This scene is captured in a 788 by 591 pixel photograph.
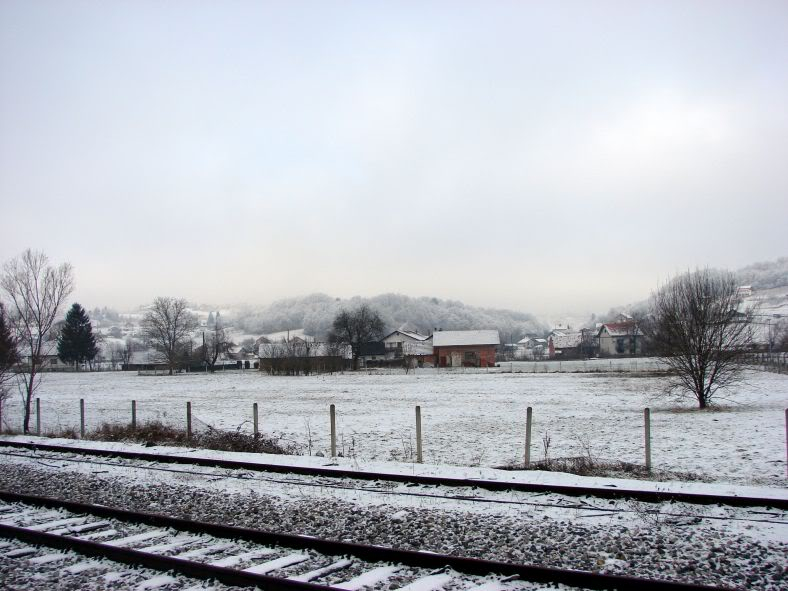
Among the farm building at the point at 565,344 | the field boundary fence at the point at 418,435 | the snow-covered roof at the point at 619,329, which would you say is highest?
the snow-covered roof at the point at 619,329

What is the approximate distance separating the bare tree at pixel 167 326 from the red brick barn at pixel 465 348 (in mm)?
49048

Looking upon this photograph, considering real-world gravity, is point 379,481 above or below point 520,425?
above

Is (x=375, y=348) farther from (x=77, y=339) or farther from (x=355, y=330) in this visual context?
(x=77, y=339)

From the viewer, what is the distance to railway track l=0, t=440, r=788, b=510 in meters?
8.16

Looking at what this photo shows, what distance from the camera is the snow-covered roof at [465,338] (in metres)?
98.2

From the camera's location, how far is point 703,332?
2461cm

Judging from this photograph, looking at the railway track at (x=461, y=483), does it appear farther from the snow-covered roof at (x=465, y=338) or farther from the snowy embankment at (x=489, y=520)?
the snow-covered roof at (x=465, y=338)

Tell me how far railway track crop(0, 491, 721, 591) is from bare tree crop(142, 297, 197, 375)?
103 m

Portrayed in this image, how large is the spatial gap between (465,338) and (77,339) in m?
79.6

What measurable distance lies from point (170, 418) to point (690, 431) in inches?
803

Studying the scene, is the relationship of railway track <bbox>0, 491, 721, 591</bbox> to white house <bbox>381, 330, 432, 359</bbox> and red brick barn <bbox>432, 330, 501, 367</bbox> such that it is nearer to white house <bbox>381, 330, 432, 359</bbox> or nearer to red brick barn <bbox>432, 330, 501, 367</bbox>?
red brick barn <bbox>432, 330, 501, 367</bbox>

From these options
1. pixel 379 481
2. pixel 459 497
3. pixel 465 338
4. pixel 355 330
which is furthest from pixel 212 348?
pixel 459 497

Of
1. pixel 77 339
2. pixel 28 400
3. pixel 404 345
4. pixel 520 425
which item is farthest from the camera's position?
pixel 77 339

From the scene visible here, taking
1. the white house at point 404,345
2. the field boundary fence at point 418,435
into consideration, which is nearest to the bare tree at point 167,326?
the white house at point 404,345
